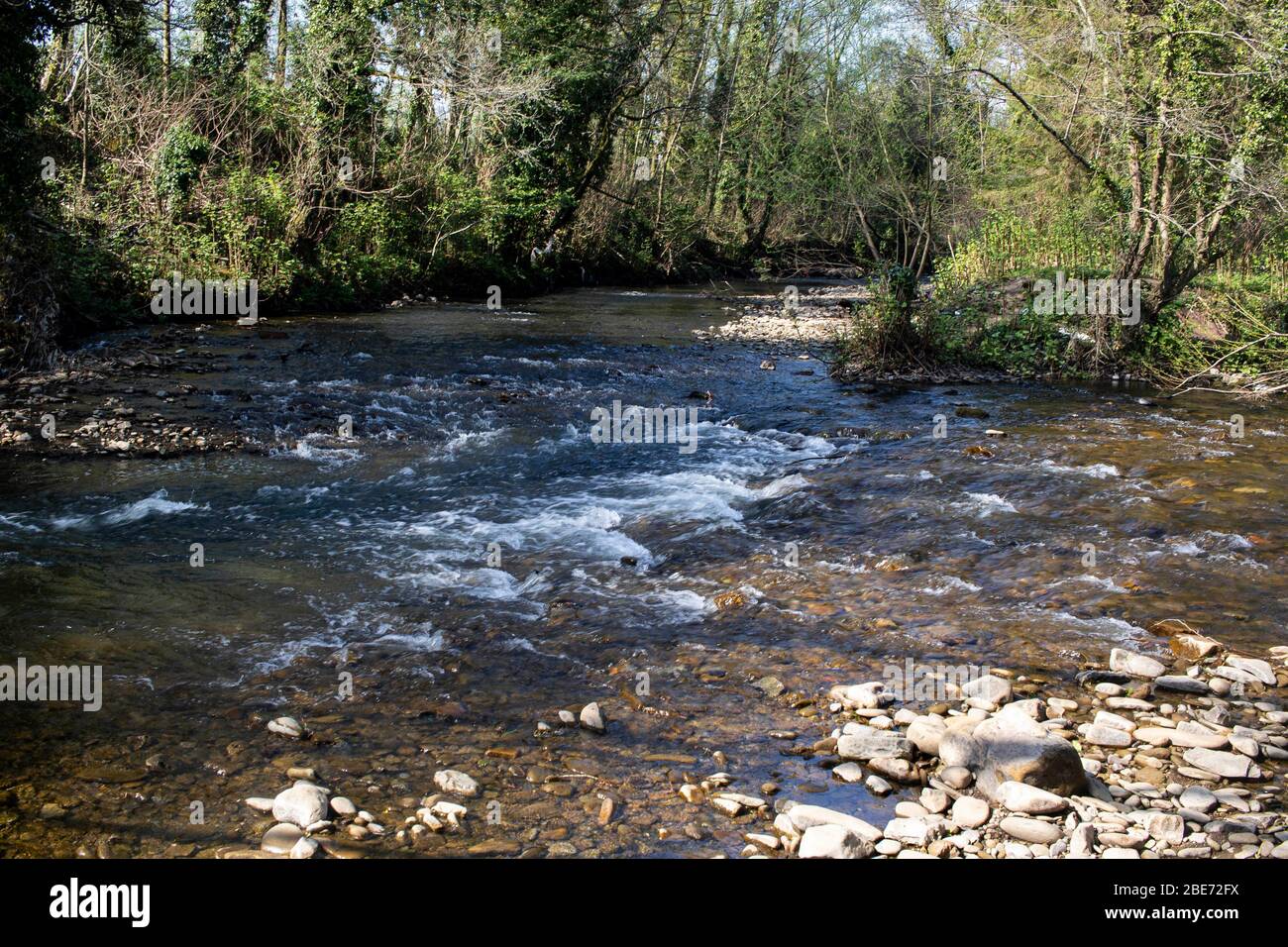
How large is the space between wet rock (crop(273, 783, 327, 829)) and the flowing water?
192mm

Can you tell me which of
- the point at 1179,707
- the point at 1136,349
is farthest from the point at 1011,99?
the point at 1179,707

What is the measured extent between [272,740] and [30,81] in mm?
13042

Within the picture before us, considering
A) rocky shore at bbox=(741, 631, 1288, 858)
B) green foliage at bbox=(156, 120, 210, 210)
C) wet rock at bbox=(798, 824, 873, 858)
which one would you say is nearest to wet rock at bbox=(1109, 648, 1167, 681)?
rocky shore at bbox=(741, 631, 1288, 858)

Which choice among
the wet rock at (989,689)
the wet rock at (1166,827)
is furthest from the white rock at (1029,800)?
the wet rock at (989,689)

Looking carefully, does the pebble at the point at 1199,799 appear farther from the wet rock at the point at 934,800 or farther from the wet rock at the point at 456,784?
the wet rock at the point at 456,784

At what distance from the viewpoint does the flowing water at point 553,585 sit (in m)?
4.68

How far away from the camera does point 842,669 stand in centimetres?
596

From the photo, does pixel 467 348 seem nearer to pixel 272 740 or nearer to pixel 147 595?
pixel 147 595

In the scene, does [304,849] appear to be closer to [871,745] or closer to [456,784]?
[456,784]

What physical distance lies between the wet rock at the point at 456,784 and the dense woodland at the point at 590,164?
11670 mm

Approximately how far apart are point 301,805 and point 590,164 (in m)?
28.2

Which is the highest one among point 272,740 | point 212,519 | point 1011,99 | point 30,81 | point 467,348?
point 1011,99

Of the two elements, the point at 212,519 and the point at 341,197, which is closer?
the point at 212,519
